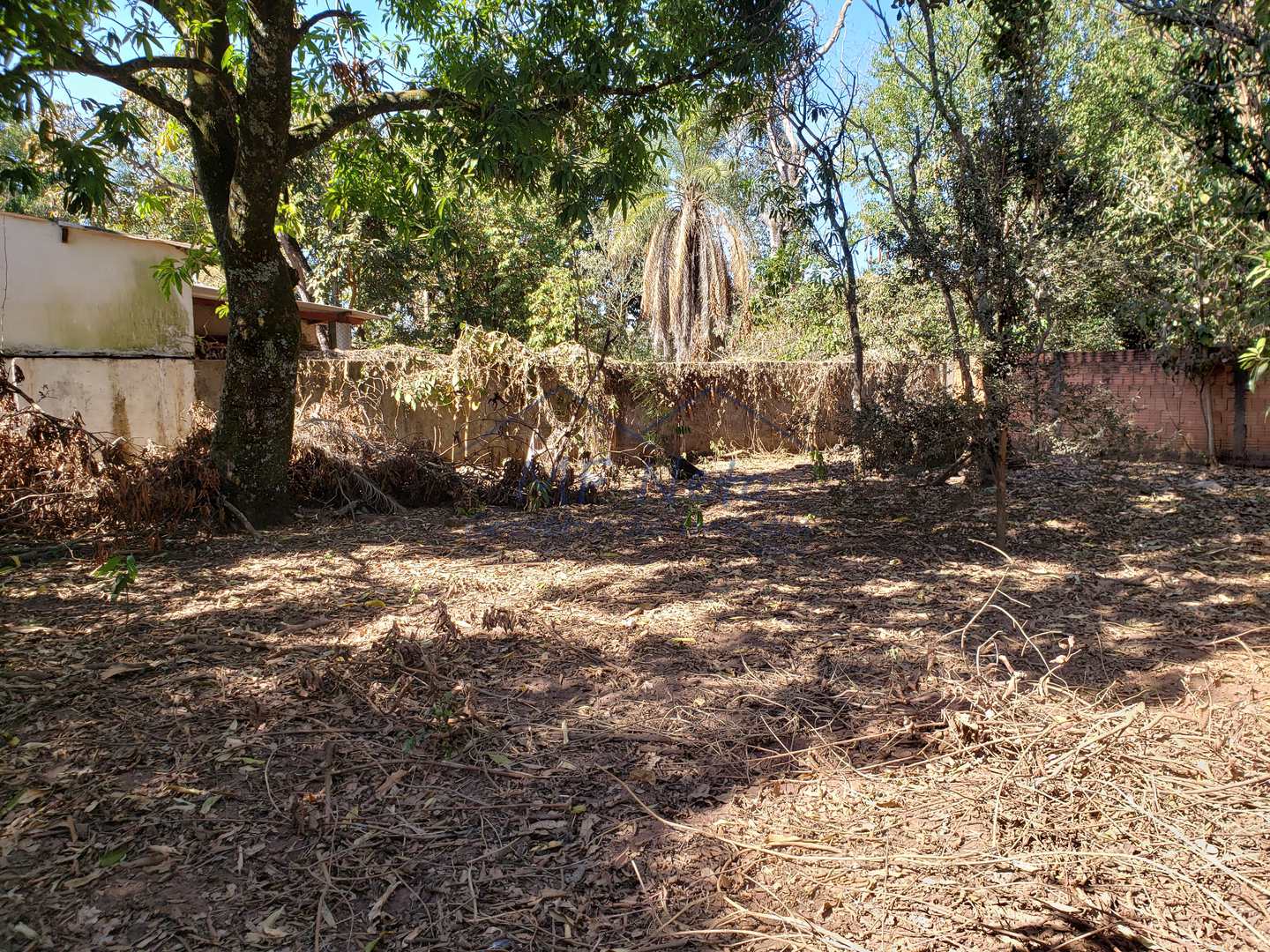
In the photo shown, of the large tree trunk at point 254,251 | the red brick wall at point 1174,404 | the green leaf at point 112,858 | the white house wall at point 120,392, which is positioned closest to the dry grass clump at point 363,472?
the large tree trunk at point 254,251

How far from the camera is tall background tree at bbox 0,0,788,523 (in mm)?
6633

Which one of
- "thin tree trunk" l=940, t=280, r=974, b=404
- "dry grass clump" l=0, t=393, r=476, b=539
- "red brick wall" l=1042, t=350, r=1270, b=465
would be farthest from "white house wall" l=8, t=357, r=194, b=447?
"red brick wall" l=1042, t=350, r=1270, b=465

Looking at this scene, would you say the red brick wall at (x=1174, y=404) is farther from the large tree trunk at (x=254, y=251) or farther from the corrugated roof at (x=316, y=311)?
the corrugated roof at (x=316, y=311)

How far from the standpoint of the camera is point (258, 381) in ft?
23.6

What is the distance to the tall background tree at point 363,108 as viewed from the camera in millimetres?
6633

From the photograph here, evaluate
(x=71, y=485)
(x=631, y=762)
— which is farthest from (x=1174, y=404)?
(x=71, y=485)

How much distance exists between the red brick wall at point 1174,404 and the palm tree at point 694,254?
9.86 meters

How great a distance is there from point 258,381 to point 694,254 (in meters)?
15.3

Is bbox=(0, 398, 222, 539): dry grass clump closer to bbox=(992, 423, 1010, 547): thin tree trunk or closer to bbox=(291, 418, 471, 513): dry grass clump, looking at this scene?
bbox=(291, 418, 471, 513): dry grass clump

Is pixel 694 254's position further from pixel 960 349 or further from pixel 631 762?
pixel 631 762

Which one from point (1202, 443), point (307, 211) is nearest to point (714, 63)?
point (1202, 443)

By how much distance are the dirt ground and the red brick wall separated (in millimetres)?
6635

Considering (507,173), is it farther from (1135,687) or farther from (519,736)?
(1135,687)

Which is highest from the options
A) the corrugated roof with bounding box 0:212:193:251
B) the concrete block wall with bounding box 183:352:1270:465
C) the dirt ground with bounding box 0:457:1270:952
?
the corrugated roof with bounding box 0:212:193:251
